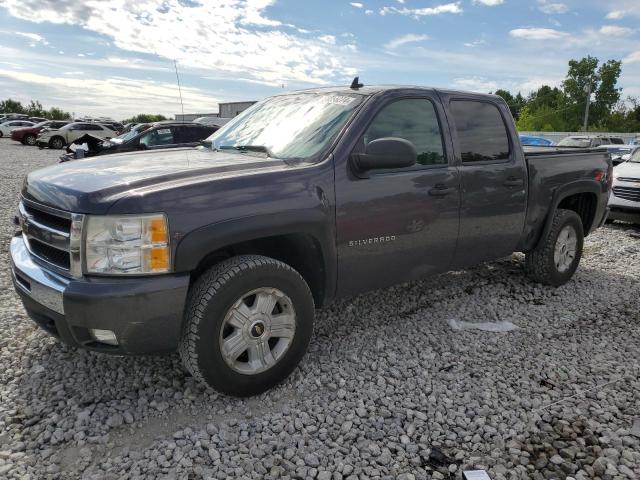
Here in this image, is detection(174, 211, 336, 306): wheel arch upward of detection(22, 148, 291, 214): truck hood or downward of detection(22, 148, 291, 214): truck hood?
downward

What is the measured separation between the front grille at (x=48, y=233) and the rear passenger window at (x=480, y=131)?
2.91m

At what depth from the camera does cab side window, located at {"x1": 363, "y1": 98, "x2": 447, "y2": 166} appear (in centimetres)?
360

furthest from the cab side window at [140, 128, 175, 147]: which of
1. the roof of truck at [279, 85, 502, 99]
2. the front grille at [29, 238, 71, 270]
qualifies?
the front grille at [29, 238, 71, 270]

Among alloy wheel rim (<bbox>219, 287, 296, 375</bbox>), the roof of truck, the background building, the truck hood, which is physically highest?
the background building

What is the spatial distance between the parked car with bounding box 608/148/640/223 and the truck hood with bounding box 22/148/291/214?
762 centimetres

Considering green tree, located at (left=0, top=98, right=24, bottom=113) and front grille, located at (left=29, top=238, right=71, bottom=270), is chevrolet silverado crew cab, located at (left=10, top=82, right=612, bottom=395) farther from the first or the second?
green tree, located at (left=0, top=98, right=24, bottom=113)

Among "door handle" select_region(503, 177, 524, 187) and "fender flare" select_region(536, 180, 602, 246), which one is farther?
"fender flare" select_region(536, 180, 602, 246)

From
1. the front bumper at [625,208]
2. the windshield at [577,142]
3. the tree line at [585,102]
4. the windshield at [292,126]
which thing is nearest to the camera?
the windshield at [292,126]

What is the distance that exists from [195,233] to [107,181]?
61cm

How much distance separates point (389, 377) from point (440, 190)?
1420mm

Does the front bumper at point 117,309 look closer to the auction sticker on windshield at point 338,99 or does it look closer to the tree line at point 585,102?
the auction sticker on windshield at point 338,99

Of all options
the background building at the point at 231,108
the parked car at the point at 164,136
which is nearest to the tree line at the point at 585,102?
the background building at the point at 231,108

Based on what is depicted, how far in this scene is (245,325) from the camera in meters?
2.97

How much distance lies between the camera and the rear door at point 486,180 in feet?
13.4
